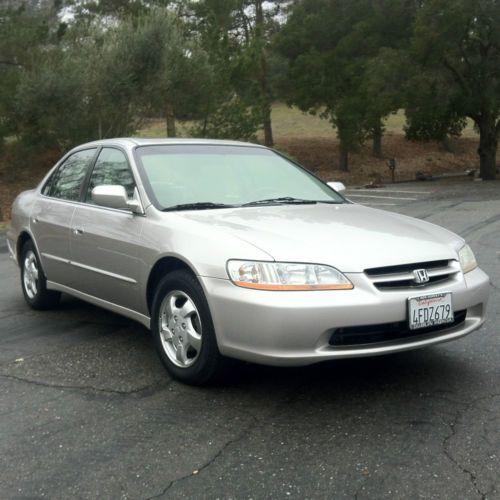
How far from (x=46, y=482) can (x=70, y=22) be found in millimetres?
21992

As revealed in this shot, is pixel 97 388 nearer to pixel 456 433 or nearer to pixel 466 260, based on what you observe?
pixel 456 433

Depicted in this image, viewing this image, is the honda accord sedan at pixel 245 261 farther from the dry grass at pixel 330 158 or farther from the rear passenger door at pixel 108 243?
the dry grass at pixel 330 158

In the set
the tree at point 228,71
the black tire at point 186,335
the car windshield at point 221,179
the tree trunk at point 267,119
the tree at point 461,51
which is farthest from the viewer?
the tree trunk at point 267,119

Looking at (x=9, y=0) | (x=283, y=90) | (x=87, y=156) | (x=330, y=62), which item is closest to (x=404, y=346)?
(x=87, y=156)

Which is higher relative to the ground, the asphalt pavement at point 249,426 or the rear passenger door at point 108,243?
the rear passenger door at point 108,243

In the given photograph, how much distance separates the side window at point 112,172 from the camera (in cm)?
498

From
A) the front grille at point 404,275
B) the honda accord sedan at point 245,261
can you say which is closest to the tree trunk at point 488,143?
the honda accord sedan at point 245,261

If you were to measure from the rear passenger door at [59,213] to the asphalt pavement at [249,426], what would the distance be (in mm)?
681

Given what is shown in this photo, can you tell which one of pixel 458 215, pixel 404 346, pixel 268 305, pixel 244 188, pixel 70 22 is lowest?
pixel 458 215

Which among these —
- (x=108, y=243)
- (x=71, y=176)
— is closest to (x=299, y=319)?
(x=108, y=243)

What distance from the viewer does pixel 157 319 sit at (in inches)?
172

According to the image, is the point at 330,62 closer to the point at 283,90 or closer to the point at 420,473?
the point at 283,90

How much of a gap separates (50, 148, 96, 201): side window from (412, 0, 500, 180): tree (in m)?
19.4

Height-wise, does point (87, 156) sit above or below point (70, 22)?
below
